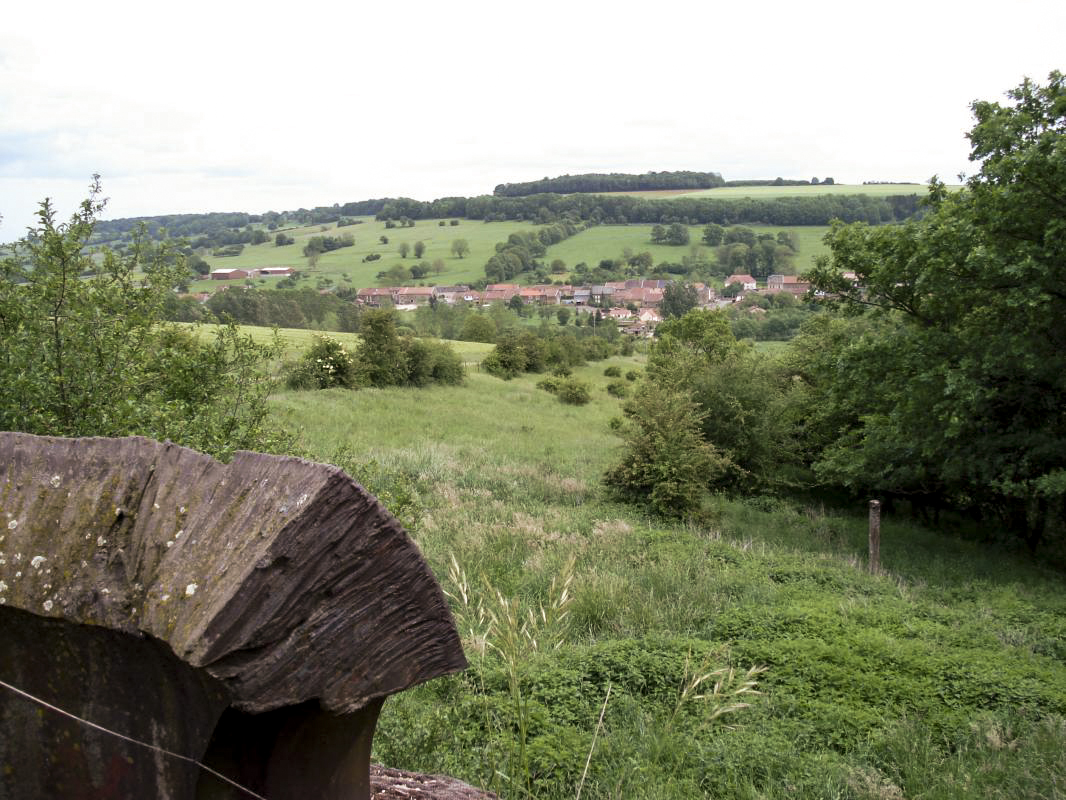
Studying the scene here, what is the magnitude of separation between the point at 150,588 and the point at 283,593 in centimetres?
36

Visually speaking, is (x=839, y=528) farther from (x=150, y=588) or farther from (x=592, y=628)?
(x=150, y=588)

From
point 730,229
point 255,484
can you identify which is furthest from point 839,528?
point 730,229

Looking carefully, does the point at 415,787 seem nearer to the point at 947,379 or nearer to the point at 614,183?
the point at 947,379

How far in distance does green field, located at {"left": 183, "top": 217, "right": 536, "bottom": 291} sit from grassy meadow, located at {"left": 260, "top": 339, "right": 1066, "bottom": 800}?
84.6 metres

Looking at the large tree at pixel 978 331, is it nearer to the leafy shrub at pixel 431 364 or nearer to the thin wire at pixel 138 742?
the thin wire at pixel 138 742

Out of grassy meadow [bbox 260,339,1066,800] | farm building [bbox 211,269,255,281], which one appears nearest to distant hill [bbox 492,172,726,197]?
farm building [bbox 211,269,255,281]

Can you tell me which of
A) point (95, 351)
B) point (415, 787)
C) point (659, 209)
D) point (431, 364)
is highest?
point (659, 209)

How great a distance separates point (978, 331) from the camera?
1504 centimetres

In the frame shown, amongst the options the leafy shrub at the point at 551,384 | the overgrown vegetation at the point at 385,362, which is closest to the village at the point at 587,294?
the leafy shrub at the point at 551,384

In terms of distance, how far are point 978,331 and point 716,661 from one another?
45.8ft

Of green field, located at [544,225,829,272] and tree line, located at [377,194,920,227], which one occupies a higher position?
tree line, located at [377,194,920,227]

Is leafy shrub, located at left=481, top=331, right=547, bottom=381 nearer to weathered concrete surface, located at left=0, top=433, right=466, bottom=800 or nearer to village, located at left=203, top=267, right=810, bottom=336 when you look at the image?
village, located at left=203, top=267, right=810, bottom=336

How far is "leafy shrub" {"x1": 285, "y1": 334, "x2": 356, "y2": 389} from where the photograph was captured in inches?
1166

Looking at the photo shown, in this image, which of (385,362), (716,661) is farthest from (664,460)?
(385,362)
